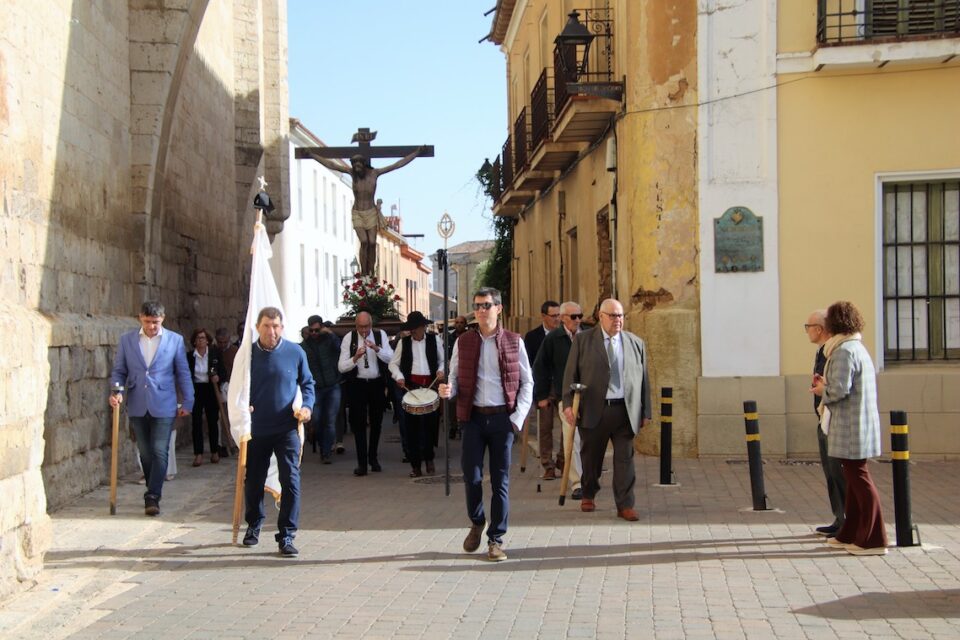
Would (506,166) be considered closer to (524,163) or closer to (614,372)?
(524,163)

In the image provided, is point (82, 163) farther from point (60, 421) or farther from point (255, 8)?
point (255, 8)

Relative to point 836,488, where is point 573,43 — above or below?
above

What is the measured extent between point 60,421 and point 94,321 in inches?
56.4

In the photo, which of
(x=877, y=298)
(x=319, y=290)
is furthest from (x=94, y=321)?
(x=319, y=290)

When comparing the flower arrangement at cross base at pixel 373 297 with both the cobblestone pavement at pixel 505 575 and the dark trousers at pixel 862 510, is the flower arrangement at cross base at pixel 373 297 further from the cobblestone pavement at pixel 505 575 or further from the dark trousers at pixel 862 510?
the dark trousers at pixel 862 510

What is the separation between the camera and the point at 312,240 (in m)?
44.3

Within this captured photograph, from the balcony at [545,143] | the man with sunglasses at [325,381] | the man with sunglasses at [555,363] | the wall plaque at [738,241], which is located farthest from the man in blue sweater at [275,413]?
the balcony at [545,143]

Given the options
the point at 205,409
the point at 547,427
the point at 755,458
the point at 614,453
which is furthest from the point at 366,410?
the point at 755,458

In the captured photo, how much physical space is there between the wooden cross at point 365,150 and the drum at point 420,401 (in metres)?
9.91

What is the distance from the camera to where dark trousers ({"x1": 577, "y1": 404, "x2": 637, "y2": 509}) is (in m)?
9.02

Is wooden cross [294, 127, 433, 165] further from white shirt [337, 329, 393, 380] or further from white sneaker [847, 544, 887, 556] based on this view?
→ white sneaker [847, 544, 887, 556]

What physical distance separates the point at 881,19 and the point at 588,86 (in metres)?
3.28

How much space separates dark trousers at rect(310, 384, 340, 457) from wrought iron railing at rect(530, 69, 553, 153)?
6058mm

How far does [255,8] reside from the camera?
20484 millimetres
